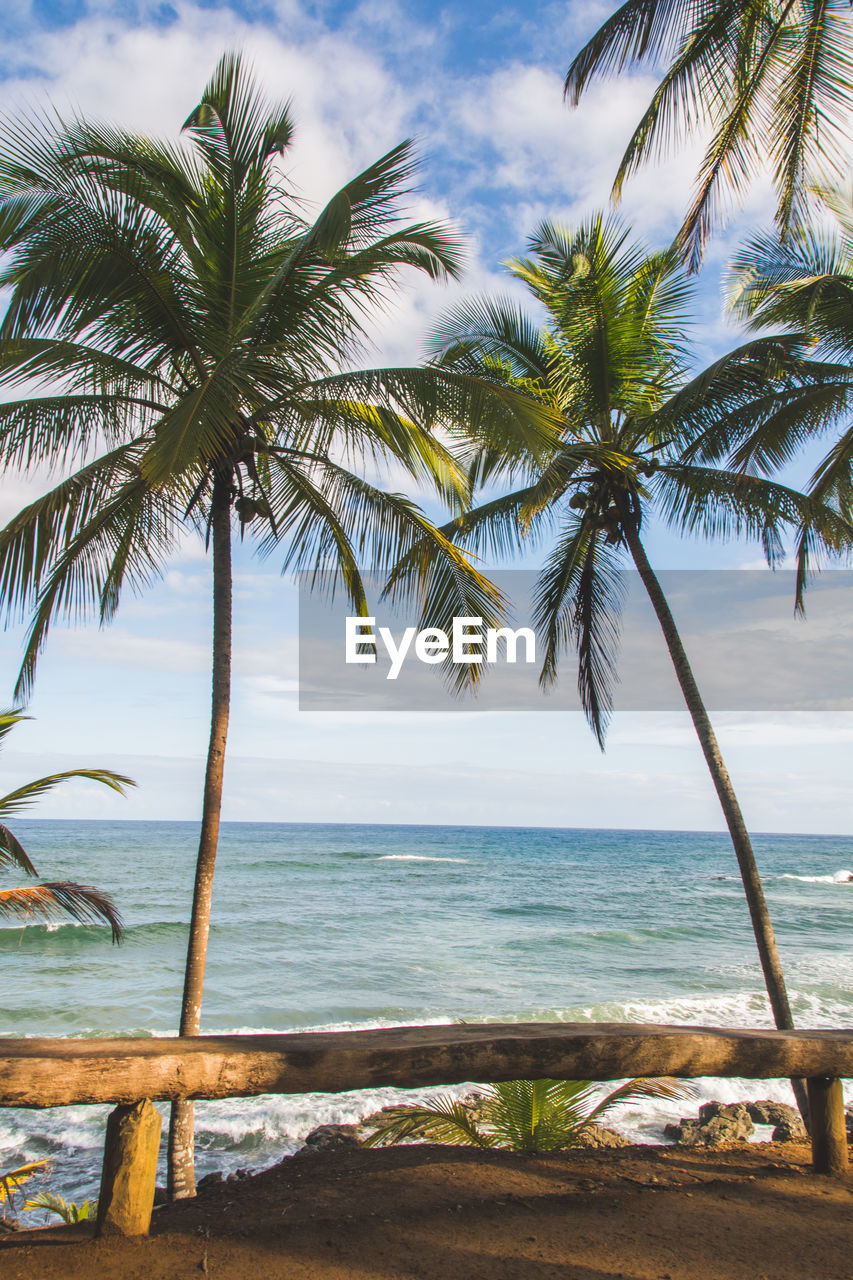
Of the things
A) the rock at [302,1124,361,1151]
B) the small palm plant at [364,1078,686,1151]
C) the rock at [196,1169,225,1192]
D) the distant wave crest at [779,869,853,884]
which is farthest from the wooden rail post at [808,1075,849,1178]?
the distant wave crest at [779,869,853,884]

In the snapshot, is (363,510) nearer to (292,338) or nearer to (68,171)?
(292,338)

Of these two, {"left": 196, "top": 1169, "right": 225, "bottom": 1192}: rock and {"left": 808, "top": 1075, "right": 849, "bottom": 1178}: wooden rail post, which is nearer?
{"left": 808, "top": 1075, "right": 849, "bottom": 1178}: wooden rail post

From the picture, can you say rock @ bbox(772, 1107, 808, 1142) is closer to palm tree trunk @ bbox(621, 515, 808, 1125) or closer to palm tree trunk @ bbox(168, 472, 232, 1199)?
palm tree trunk @ bbox(621, 515, 808, 1125)

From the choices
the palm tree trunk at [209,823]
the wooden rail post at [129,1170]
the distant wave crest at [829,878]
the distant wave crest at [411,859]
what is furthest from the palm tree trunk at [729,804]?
the distant wave crest at [411,859]

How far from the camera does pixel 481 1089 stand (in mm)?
8852

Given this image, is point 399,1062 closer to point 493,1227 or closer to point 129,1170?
point 493,1227

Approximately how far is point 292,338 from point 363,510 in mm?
1377

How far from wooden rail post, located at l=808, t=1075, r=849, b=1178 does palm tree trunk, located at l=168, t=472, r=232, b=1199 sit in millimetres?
3433

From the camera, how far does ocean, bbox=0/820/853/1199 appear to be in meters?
8.39

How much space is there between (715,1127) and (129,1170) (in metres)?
6.52

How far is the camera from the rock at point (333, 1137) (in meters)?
7.26

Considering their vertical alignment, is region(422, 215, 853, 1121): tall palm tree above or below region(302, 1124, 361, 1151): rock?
above

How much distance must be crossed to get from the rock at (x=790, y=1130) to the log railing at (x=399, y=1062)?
4.50 m

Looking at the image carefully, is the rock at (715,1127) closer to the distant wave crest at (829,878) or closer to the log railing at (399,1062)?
the log railing at (399,1062)
